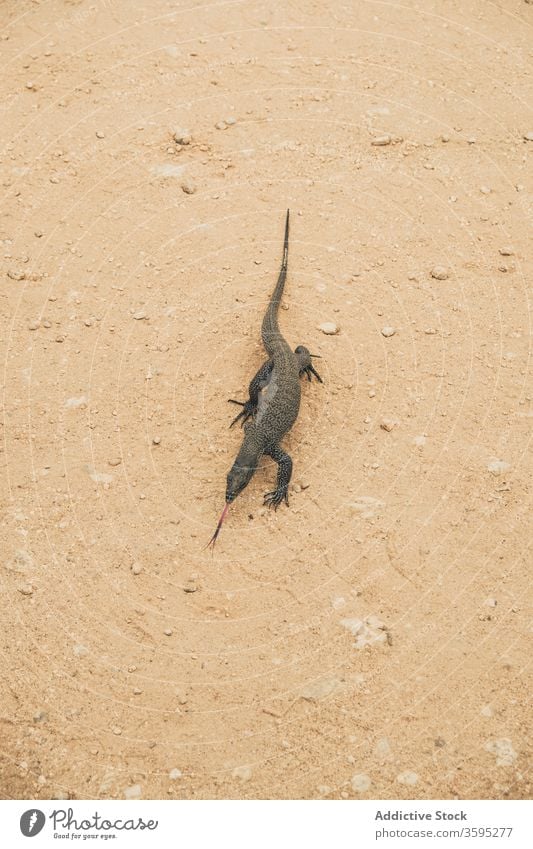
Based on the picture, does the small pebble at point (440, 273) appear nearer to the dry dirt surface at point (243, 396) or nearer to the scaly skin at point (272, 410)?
the dry dirt surface at point (243, 396)

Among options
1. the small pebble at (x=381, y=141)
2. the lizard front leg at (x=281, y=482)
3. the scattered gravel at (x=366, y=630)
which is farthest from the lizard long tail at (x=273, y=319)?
the scattered gravel at (x=366, y=630)

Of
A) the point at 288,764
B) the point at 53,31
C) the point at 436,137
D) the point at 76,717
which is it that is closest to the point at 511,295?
the point at 436,137

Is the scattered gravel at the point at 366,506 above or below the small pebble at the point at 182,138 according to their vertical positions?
below

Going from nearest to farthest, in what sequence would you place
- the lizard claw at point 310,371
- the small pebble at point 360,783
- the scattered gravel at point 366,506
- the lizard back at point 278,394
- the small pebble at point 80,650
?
the small pebble at point 360,783 → the small pebble at point 80,650 → the scattered gravel at point 366,506 → the lizard back at point 278,394 → the lizard claw at point 310,371

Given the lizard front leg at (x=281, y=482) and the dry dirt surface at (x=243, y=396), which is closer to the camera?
the dry dirt surface at (x=243, y=396)

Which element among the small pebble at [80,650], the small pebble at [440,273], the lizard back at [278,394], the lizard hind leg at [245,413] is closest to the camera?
the small pebble at [80,650]

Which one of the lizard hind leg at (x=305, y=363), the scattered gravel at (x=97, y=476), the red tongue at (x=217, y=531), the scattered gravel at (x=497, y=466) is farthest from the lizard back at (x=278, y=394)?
the scattered gravel at (x=497, y=466)

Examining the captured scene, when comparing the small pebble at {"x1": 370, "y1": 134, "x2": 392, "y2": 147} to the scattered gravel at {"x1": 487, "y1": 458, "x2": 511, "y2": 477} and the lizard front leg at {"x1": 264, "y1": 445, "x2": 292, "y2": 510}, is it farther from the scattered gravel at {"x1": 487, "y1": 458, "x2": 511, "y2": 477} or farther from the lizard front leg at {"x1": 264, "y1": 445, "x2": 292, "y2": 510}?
the lizard front leg at {"x1": 264, "y1": 445, "x2": 292, "y2": 510}

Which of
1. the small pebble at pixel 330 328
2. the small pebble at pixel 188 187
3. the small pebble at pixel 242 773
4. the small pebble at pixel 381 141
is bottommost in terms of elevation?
the small pebble at pixel 242 773
